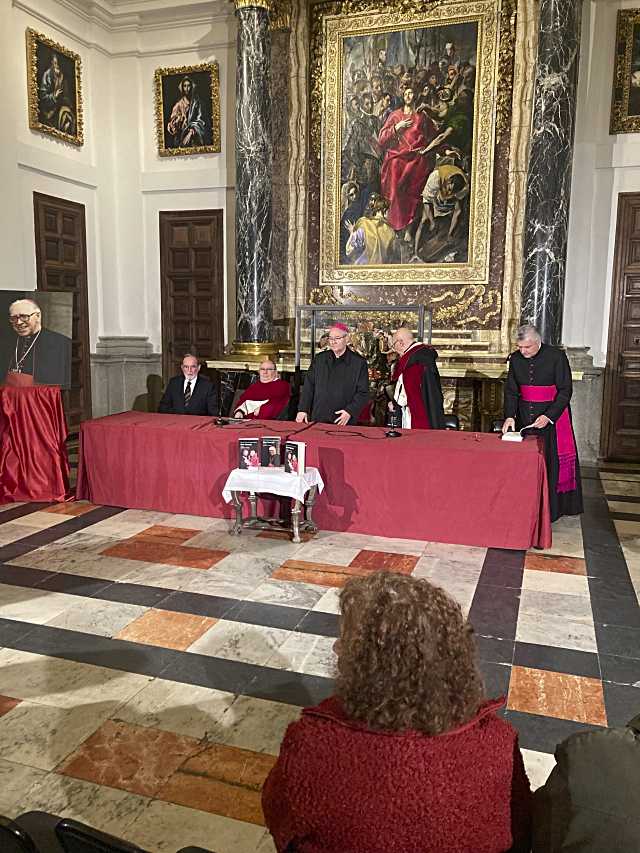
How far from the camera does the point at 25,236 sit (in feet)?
28.5

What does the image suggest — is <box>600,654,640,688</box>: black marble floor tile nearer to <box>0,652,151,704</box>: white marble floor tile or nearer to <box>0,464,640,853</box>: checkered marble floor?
<box>0,464,640,853</box>: checkered marble floor

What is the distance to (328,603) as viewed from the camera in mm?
4250

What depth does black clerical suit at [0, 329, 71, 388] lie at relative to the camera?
6.43m

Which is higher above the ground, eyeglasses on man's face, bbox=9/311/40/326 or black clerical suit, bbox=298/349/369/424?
eyeglasses on man's face, bbox=9/311/40/326

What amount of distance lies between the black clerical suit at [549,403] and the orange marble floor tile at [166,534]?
288 cm

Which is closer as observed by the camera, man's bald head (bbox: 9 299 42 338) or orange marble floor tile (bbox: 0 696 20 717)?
orange marble floor tile (bbox: 0 696 20 717)

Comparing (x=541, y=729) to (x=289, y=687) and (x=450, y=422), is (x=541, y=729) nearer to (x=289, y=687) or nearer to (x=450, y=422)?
(x=289, y=687)

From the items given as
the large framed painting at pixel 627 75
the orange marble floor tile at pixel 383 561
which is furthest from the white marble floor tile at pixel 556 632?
the large framed painting at pixel 627 75

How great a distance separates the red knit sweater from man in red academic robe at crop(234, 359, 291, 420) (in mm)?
A: 5773

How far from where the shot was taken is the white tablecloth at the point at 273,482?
5.18 metres

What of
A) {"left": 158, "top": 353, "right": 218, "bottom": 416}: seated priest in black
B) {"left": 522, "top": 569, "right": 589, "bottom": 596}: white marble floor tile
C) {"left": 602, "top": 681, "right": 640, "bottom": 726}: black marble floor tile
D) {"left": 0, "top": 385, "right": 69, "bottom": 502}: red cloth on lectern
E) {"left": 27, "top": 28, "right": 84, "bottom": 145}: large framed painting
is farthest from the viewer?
{"left": 27, "top": 28, "right": 84, "bottom": 145}: large framed painting

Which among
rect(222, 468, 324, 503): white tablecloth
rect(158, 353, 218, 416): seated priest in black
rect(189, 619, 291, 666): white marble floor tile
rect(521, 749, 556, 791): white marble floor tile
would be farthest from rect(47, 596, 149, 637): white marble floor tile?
rect(158, 353, 218, 416): seated priest in black

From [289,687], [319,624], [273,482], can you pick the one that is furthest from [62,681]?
[273,482]

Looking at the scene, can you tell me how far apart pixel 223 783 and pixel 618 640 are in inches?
90.4
